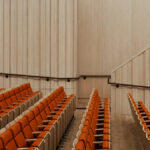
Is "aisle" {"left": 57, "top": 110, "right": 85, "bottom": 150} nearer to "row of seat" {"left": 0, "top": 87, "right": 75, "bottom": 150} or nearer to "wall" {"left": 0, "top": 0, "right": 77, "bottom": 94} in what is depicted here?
"row of seat" {"left": 0, "top": 87, "right": 75, "bottom": 150}

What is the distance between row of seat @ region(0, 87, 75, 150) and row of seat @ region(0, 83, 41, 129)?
0.32 feet

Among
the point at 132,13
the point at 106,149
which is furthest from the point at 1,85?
the point at 106,149

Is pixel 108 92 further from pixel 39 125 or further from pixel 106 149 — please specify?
pixel 106 149

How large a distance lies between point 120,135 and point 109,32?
2.46ft

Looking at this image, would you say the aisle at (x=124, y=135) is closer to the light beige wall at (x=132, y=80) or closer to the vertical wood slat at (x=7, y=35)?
the light beige wall at (x=132, y=80)

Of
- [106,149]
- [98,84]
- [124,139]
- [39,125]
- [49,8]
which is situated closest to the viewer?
[106,149]

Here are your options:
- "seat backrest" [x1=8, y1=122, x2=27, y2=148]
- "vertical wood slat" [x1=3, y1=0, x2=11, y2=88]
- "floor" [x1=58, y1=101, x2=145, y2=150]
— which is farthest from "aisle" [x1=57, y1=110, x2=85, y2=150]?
"vertical wood slat" [x1=3, y1=0, x2=11, y2=88]

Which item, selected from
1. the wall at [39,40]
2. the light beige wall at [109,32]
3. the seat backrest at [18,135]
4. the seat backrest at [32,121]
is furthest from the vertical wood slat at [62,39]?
the seat backrest at [18,135]

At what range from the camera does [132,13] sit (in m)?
1.58

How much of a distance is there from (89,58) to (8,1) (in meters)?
0.57

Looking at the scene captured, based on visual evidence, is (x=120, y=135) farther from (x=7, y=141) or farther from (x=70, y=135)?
(x=7, y=141)

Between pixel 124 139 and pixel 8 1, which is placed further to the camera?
pixel 8 1

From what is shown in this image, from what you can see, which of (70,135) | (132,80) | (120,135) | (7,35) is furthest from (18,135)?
(7,35)

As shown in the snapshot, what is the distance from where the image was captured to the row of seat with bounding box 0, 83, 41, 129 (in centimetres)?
84
